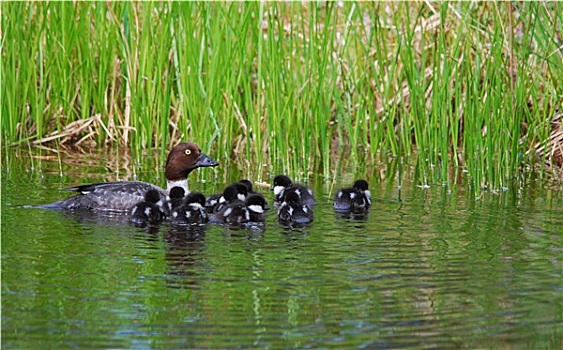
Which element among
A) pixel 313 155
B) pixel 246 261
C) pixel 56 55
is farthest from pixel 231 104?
pixel 246 261

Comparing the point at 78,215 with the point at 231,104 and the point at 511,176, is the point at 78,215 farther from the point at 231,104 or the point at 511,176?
the point at 511,176

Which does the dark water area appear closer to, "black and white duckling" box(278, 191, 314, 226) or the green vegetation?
"black and white duckling" box(278, 191, 314, 226)

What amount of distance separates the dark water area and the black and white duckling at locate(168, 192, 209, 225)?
13 centimetres

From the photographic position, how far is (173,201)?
825 centimetres

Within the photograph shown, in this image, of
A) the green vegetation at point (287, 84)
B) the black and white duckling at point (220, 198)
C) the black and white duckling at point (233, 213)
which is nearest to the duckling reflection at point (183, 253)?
the black and white duckling at point (233, 213)

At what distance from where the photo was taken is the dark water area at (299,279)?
17.3 feet

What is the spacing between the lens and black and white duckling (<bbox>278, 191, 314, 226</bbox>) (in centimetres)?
789

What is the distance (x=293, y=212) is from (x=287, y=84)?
2.00 metres

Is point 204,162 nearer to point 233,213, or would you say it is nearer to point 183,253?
point 233,213

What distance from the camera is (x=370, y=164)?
415 inches

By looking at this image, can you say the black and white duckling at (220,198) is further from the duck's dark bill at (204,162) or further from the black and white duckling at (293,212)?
the duck's dark bill at (204,162)

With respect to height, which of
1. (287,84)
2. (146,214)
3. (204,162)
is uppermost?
(287,84)

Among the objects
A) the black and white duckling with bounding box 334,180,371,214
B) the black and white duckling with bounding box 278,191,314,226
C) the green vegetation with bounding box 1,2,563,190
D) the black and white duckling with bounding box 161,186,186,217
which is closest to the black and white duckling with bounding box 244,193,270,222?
the black and white duckling with bounding box 278,191,314,226

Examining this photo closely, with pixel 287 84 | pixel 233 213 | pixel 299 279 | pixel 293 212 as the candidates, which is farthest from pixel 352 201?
pixel 299 279
